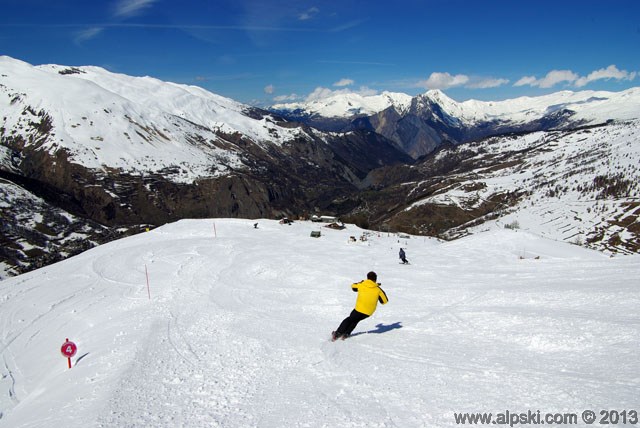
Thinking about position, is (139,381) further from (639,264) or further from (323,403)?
(639,264)

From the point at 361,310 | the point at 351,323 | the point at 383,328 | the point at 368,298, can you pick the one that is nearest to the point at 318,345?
the point at 351,323

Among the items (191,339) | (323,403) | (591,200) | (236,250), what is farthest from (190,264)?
(591,200)

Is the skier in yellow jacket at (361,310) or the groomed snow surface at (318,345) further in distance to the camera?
the skier in yellow jacket at (361,310)

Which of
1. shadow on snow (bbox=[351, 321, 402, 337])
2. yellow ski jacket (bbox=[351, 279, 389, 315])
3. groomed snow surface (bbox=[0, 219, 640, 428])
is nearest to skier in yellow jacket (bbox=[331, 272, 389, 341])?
yellow ski jacket (bbox=[351, 279, 389, 315])

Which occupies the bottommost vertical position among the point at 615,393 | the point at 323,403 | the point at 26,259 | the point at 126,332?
the point at 26,259

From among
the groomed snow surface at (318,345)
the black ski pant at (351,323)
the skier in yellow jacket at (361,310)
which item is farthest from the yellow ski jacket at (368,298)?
the groomed snow surface at (318,345)

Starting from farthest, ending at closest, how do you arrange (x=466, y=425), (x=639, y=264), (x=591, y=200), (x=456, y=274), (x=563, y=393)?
(x=591, y=200) → (x=456, y=274) → (x=639, y=264) → (x=563, y=393) → (x=466, y=425)

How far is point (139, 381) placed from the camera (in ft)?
32.9

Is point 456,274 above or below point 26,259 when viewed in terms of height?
above

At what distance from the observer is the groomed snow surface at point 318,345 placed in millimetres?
8094

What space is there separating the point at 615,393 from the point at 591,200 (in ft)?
758

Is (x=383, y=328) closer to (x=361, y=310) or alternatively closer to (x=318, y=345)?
(x=361, y=310)

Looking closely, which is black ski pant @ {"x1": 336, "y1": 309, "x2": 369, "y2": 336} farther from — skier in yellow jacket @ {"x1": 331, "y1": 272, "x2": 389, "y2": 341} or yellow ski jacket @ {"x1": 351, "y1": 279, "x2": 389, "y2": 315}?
yellow ski jacket @ {"x1": 351, "y1": 279, "x2": 389, "y2": 315}

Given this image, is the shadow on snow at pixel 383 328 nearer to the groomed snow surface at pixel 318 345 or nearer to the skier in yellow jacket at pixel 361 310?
the groomed snow surface at pixel 318 345
